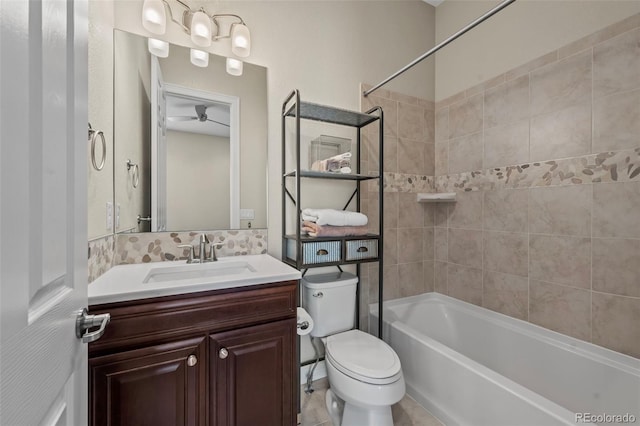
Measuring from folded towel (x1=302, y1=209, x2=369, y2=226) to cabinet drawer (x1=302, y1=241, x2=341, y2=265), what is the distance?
0.13 m

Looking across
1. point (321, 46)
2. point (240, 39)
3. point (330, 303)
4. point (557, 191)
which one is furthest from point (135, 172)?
point (557, 191)

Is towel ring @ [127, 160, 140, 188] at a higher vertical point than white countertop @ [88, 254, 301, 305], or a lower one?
higher

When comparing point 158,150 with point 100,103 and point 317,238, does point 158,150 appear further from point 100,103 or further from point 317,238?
point 317,238

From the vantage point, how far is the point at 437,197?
7.00 ft

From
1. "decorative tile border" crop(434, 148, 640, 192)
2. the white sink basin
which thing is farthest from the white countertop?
"decorative tile border" crop(434, 148, 640, 192)

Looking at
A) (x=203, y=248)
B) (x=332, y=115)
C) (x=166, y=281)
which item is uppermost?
(x=332, y=115)

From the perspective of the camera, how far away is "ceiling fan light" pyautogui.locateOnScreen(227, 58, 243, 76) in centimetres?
160

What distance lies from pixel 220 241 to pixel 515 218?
6.29ft

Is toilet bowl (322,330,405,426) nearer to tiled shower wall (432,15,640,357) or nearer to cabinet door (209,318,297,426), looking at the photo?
cabinet door (209,318,297,426)

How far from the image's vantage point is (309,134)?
1869mm

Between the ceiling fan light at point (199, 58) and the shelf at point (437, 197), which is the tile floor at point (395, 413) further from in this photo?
the ceiling fan light at point (199, 58)

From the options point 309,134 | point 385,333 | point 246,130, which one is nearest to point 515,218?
point 385,333

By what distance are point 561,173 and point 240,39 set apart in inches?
80.4

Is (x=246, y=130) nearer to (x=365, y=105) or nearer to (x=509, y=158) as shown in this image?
(x=365, y=105)
